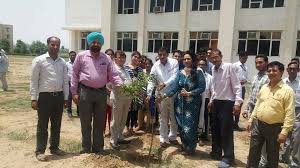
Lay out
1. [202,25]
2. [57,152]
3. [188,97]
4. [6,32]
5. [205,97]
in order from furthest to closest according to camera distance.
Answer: [6,32]
[202,25]
[205,97]
[188,97]
[57,152]

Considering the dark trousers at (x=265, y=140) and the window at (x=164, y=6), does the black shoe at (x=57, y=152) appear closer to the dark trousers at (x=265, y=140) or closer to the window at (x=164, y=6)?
the dark trousers at (x=265, y=140)

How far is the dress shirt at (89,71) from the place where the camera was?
511cm

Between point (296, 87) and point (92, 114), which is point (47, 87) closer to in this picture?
point (92, 114)

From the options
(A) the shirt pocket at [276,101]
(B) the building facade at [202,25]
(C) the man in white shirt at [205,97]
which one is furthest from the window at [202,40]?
(A) the shirt pocket at [276,101]

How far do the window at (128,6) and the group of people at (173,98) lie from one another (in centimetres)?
1924

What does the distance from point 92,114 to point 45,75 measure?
990mm

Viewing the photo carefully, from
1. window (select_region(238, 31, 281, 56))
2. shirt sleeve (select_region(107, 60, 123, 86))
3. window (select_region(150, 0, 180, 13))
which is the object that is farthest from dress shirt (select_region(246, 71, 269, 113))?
window (select_region(150, 0, 180, 13))

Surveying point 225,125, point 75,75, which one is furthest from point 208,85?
point 75,75

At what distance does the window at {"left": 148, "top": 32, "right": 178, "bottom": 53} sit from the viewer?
22656 mm

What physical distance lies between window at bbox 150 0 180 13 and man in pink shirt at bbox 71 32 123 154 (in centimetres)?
1800

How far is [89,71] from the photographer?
5.11 meters

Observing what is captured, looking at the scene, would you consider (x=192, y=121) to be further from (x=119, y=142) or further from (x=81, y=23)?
(x=81, y=23)

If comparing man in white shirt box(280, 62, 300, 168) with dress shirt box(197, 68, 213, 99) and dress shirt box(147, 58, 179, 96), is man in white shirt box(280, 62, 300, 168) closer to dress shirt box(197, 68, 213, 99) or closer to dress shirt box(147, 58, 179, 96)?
dress shirt box(197, 68, 213, 99)

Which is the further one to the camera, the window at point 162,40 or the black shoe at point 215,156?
the window at point 162,40
